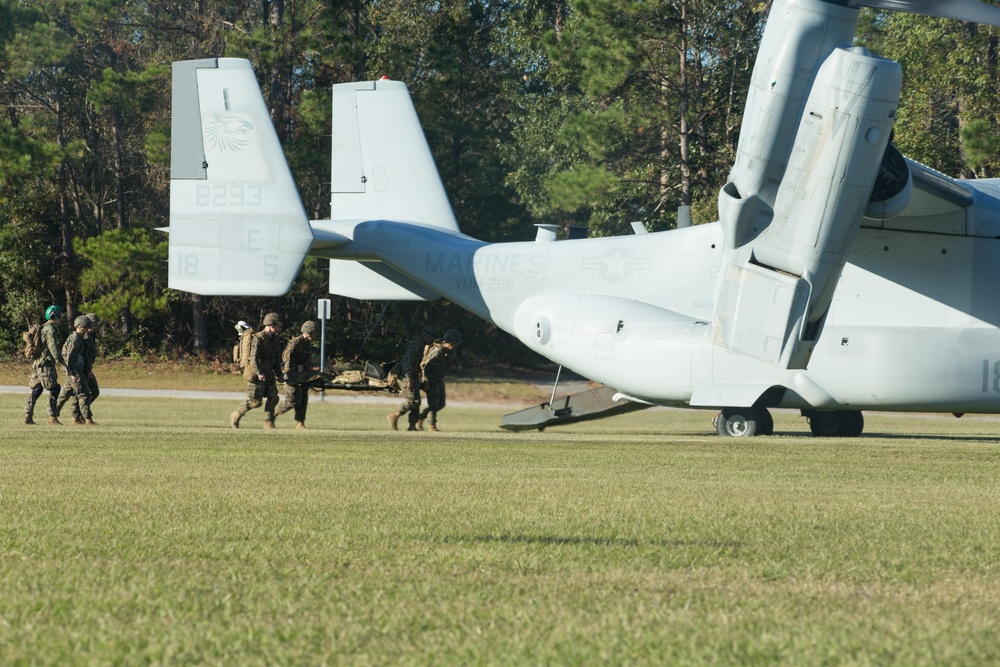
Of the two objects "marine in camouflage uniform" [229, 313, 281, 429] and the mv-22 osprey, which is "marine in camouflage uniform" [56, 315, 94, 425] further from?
"marine in camouflage uniform" [229, 313, 281, 429]

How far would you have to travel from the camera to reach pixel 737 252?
15820mm

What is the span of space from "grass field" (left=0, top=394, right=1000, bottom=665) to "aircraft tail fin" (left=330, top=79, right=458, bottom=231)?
37.6ft

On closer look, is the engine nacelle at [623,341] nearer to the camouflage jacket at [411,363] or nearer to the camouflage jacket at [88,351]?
the camouflage jacket at [411,363]

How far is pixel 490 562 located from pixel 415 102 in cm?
4060

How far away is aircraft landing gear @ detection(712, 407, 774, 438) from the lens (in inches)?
784

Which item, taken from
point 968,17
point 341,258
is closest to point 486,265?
point 341,258

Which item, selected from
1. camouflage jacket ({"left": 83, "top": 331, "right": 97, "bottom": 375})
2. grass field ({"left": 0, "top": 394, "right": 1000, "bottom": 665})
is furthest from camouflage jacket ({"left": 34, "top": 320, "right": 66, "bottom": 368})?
grass field ({"left": 0, "top": 394, "right": 1000, "bottom": 665})

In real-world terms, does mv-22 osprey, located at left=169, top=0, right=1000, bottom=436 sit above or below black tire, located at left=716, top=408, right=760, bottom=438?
above

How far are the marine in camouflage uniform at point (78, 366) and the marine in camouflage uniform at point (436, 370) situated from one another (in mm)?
5411

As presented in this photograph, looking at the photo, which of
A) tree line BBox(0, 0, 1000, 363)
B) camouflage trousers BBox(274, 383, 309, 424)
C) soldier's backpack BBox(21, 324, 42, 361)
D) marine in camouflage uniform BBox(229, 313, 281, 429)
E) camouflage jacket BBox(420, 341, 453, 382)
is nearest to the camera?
marine in camouflage uniform BBox(229, 313, 281, 429)

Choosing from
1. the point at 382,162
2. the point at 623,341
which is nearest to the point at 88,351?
the point at 382,162

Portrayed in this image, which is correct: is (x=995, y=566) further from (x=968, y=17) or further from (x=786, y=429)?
(x=786, y=429)

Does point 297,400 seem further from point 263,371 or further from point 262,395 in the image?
point 263,371

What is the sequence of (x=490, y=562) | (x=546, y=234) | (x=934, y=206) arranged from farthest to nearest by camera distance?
(x=546, y=234), (x=934, y=206), (x=490, y=562)
